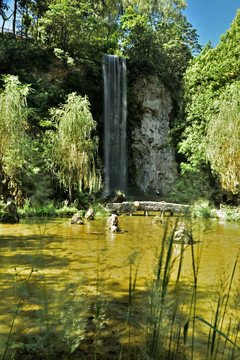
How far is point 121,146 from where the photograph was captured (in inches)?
816

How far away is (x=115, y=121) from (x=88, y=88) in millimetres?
3080

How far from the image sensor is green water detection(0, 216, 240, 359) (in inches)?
48.4

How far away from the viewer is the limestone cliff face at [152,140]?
2200cm

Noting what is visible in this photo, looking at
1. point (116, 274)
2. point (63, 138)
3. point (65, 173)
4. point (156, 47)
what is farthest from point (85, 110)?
point (156, 47)

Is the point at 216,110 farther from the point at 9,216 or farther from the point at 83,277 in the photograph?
the point at 83,277

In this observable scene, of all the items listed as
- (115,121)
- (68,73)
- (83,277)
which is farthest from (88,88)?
(83,277)

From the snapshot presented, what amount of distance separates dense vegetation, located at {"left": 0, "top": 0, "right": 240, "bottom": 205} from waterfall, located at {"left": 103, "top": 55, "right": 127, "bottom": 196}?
63 cm

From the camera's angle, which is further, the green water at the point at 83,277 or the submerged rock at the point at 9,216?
the submerged rock at the point at 9,216

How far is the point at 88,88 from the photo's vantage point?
64.8 ft

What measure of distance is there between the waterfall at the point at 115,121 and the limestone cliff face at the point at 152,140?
1.56 m

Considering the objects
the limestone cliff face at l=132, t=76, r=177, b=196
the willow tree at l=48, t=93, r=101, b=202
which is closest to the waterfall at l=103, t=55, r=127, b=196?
the limestone cliff face at l=132, t=76, r=177, b=196

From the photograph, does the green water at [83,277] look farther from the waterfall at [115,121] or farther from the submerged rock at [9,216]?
the waterfall at [115,121]

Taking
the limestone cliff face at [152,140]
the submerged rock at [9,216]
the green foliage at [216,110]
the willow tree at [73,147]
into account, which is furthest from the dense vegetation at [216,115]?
the submerged rock at [9,216]

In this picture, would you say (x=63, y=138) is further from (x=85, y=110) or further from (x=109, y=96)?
(x=109, y=96)
